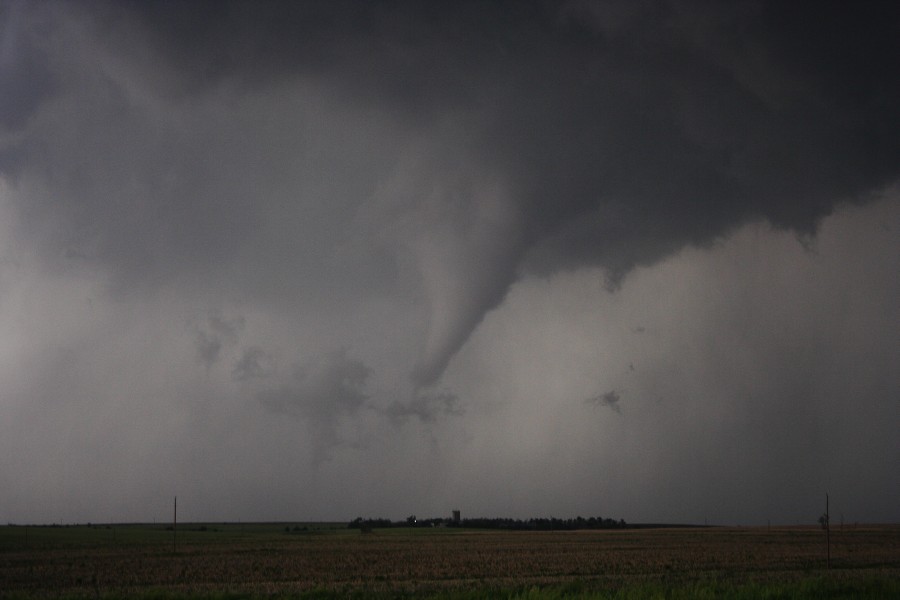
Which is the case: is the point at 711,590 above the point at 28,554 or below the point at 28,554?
above

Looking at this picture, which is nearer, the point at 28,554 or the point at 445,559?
the point at 445,559

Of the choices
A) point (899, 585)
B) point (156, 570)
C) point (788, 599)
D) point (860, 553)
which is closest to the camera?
point (788, 599)

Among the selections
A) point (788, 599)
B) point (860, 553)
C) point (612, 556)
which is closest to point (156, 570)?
point (612, 556)

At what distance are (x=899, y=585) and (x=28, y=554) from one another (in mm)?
72354

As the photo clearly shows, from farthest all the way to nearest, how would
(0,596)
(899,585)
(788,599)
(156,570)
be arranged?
(156,570), (0,596), (899,585), (788,599)

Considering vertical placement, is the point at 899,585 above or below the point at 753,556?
above

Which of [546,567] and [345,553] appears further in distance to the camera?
[345,553]

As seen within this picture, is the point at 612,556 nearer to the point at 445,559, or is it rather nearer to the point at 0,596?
the point at 445,559

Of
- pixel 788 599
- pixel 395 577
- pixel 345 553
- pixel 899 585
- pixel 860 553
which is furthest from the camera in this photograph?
pixel 345 553

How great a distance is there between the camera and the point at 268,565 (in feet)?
192

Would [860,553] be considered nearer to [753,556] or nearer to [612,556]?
[753,556]

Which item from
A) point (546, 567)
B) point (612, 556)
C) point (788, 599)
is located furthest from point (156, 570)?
point (788, 599)

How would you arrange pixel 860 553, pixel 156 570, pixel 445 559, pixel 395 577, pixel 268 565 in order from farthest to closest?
pixel 860 553 < pixel 445 559 < pixel 268 565 < pixel 156 570 < pixel 395 577

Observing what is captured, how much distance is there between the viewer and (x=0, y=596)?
35.0m
